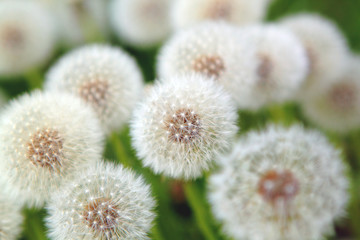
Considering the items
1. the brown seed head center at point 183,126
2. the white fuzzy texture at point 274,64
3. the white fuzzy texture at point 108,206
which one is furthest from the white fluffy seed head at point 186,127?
the white fuzzy texture at point 274,64

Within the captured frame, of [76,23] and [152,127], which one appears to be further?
[76,23]

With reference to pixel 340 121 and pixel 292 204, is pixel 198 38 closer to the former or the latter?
pixel 292 204

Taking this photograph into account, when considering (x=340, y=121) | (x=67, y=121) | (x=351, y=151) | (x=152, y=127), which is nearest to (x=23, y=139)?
(x=67, y=121)

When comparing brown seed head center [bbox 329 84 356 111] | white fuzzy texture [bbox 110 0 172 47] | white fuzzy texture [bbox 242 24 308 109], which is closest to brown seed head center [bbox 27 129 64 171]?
white fuzzy texture [bbox 242 24 308 109]

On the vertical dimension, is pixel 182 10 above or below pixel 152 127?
above

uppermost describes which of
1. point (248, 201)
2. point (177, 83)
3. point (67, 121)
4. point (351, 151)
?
point (177, 83)

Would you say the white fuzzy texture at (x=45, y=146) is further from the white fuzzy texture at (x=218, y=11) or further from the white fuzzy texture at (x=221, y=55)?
the white fuzzy texture at (x=218, y=11)

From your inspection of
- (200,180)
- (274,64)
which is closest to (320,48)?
(274,64)
